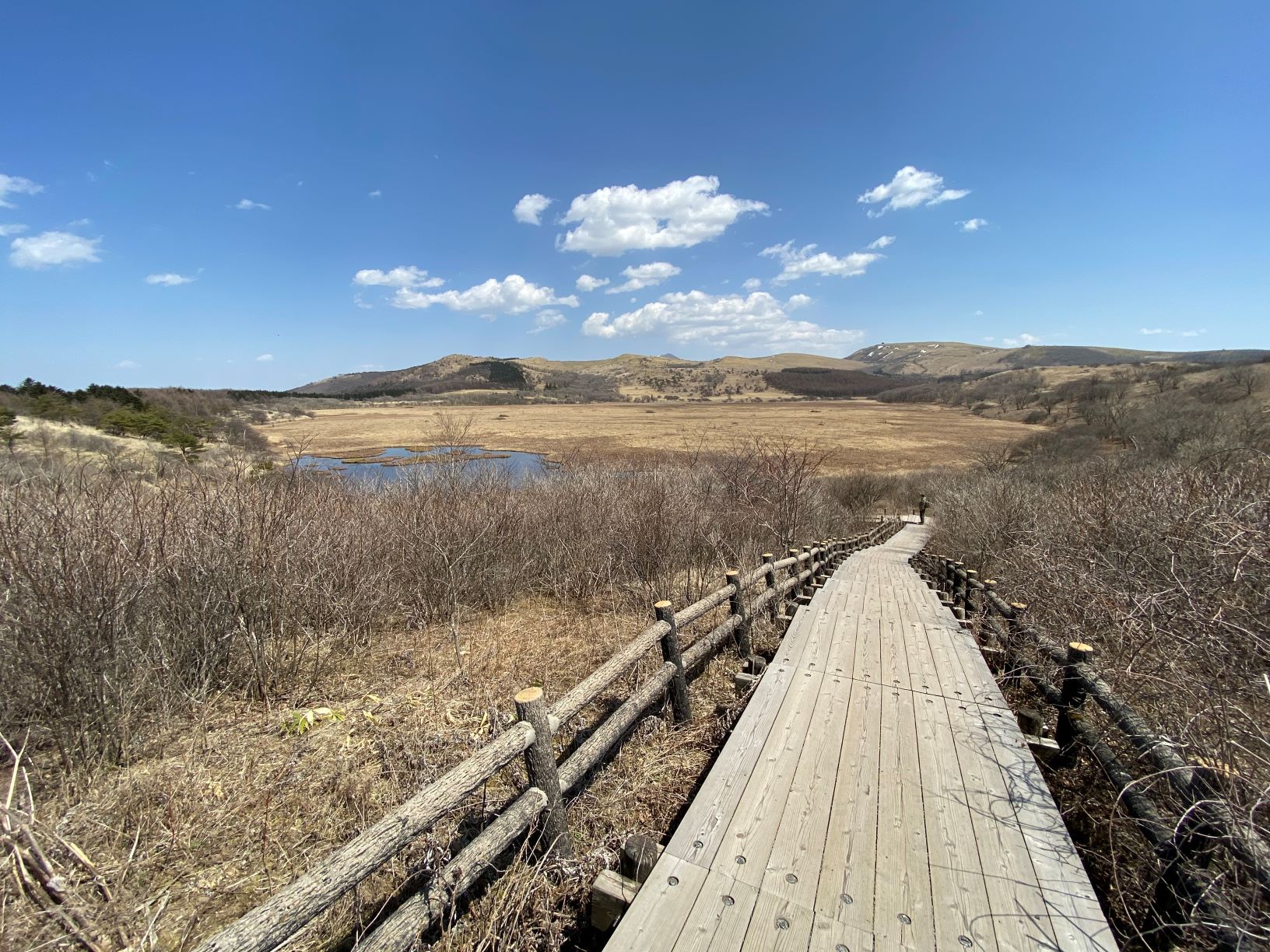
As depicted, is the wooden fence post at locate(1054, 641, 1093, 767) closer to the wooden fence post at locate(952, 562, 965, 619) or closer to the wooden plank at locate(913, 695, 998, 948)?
the wooden plank at locate(913, 695, 998, 948)

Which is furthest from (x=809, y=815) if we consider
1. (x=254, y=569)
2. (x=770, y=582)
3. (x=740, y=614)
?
(x=254, y=569)

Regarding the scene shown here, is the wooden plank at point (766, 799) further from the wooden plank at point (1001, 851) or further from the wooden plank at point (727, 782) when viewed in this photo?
the wooden plank at point (1001, 851)

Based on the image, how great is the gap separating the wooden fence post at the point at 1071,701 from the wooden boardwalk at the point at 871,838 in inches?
15.9

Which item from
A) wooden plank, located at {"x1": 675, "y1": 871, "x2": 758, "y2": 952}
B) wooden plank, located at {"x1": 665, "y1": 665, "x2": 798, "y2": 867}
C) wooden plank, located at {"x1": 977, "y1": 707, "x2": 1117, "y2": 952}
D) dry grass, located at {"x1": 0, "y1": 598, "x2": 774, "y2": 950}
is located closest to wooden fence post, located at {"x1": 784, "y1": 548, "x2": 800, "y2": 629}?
dry grass, located at {"x1": 0, "y1": 598, "x2": 774, "y2": 950}

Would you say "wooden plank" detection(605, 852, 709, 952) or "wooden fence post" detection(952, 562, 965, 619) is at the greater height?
"wooden plank" detection(605, 852, 709, 952)

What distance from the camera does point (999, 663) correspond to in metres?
6.45

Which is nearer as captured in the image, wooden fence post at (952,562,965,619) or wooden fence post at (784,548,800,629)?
wooden fence post at (784,548,800,629)

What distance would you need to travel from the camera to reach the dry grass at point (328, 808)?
2.87 meters

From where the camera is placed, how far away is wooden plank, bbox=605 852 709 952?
8.04ft

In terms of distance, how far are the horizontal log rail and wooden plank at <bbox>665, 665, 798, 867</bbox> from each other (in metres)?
0.73

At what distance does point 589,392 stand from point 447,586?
161437 millimetres

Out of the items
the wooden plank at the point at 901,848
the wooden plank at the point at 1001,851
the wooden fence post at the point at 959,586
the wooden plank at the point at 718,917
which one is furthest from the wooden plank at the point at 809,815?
the wooden fence post at the point at 959,586

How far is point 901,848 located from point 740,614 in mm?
3092

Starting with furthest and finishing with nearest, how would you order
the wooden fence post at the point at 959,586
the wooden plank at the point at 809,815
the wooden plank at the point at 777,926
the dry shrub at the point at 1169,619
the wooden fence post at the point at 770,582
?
the wooden fence post at the point at 959,586 < the wooden fence post at the point at 770,582 < the dry shrub at the point at 1169,619 < the wooden plank at the point at 809,815 < the wooden plank at the point at 777,926
